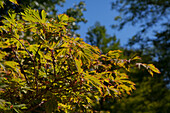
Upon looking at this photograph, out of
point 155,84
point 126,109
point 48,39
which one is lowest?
point 126,109

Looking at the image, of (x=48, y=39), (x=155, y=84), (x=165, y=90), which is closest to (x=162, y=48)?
(x=155, y=84)

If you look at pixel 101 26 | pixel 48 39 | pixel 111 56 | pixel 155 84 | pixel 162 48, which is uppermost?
pixel 101 26

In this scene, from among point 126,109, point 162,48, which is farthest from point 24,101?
point 162,48

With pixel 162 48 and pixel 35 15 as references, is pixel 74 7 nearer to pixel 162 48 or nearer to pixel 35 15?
pixel 35 15

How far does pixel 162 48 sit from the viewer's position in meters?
10.3

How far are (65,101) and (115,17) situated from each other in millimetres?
10153

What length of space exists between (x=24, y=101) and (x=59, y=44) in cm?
89

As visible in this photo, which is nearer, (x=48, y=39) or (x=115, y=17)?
(x=48, y=39)

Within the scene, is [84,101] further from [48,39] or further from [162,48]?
[162,48]

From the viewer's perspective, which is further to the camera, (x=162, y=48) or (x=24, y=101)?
(x=162, y=48)

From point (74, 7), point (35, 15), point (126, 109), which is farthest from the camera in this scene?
point (126, 109)

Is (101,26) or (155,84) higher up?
(101,26)

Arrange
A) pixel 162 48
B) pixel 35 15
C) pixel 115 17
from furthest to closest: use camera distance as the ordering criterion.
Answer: pixel 115 17, pixel 162 48, pixel 35 15

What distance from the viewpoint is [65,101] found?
192 centimetres
